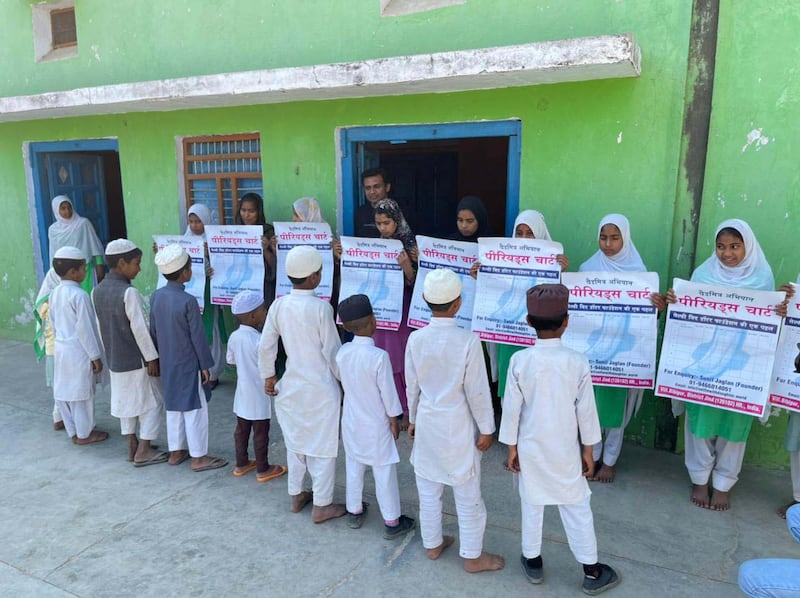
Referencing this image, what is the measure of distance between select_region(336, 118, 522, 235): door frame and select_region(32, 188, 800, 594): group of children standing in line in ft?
1.35

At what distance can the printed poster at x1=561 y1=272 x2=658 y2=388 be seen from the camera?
12.1ft

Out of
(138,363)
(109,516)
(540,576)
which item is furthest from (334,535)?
(138,363)

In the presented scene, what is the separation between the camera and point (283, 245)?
5.12 metres

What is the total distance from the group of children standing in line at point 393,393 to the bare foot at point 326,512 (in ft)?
0.04

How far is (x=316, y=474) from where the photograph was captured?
356cm

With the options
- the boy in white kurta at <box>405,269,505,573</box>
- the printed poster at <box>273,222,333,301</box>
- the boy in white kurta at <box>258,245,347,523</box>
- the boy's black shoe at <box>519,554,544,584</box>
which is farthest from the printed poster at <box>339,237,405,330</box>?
the boy's black shoe at <box>519,554,544,584</box>

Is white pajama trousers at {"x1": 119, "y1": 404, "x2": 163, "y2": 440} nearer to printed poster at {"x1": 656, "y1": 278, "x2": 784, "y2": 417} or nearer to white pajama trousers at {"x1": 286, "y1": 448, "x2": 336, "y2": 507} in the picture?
white pajama trousers at {"x1": 286, "y1": 448, "x2": 336, "y2": 507}

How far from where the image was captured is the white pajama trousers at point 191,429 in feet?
13.9

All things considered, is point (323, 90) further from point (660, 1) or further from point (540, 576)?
point (540, 576)

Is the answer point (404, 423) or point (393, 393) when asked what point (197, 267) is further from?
point (393, 393)

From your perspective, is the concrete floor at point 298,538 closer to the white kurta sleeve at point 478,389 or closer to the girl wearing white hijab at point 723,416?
the girl wearing white hijab at point 723,416

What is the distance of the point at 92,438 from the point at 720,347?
14.7 feet

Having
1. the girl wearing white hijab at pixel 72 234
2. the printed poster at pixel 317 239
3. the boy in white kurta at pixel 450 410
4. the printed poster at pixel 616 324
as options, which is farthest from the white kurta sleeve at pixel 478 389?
the girl wearing white hijab at pixel 72 234

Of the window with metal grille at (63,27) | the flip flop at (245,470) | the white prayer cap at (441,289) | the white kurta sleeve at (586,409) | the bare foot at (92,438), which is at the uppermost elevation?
the window with metal grille at (63,27)
